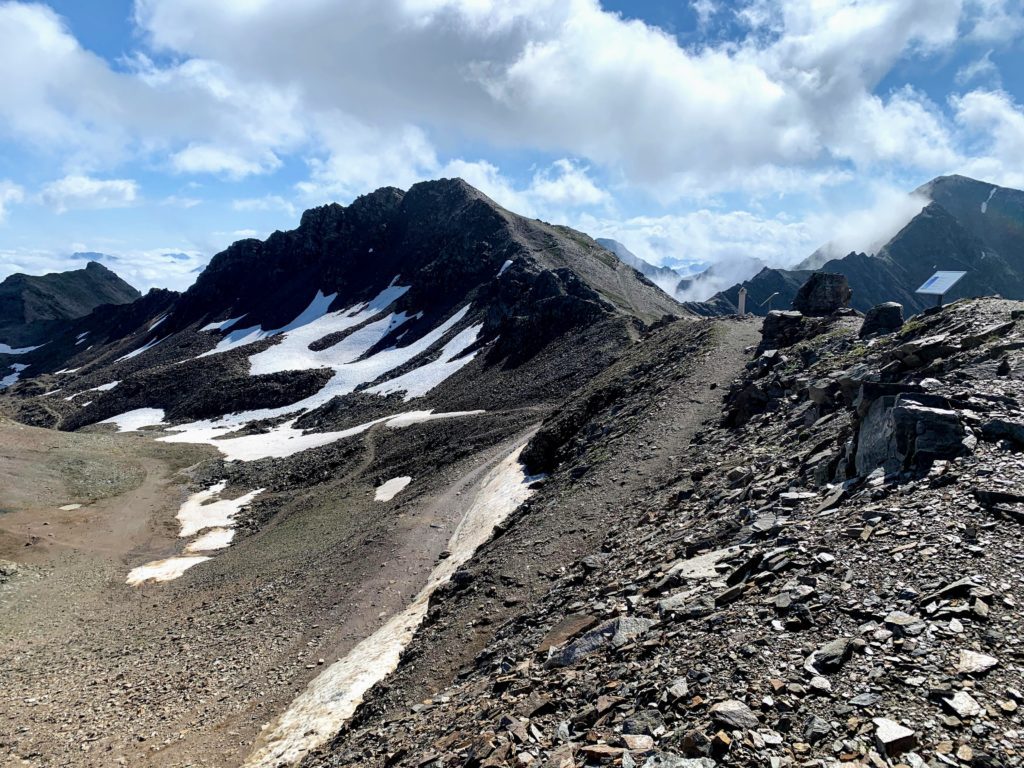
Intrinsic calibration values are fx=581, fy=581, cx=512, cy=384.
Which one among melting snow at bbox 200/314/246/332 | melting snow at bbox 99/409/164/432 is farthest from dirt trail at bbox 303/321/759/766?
melting snow at bbox 200/314/246/332

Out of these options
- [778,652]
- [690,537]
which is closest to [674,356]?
[690,537]

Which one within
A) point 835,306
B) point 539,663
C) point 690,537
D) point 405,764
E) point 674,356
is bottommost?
point 405,764

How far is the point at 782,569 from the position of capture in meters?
10.8

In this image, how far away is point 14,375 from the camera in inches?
6732

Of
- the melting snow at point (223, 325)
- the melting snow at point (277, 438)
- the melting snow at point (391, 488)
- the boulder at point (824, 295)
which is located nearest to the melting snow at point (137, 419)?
the melting snow at point (277, 438)

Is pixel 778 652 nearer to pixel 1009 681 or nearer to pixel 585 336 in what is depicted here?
pixel 1009 681

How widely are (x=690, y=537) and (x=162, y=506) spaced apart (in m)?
54.8

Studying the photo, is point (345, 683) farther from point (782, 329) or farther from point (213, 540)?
point (213, 540)

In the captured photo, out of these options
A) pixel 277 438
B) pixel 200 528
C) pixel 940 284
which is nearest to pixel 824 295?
pixel 940 284

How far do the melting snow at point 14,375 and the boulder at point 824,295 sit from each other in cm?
20586

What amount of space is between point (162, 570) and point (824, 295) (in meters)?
48.7

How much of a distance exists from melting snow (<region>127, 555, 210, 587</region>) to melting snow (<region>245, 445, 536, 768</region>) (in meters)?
21.6

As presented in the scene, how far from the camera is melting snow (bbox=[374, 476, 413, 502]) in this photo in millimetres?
45062

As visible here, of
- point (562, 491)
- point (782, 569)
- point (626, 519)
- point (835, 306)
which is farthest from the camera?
point (835, 306)
